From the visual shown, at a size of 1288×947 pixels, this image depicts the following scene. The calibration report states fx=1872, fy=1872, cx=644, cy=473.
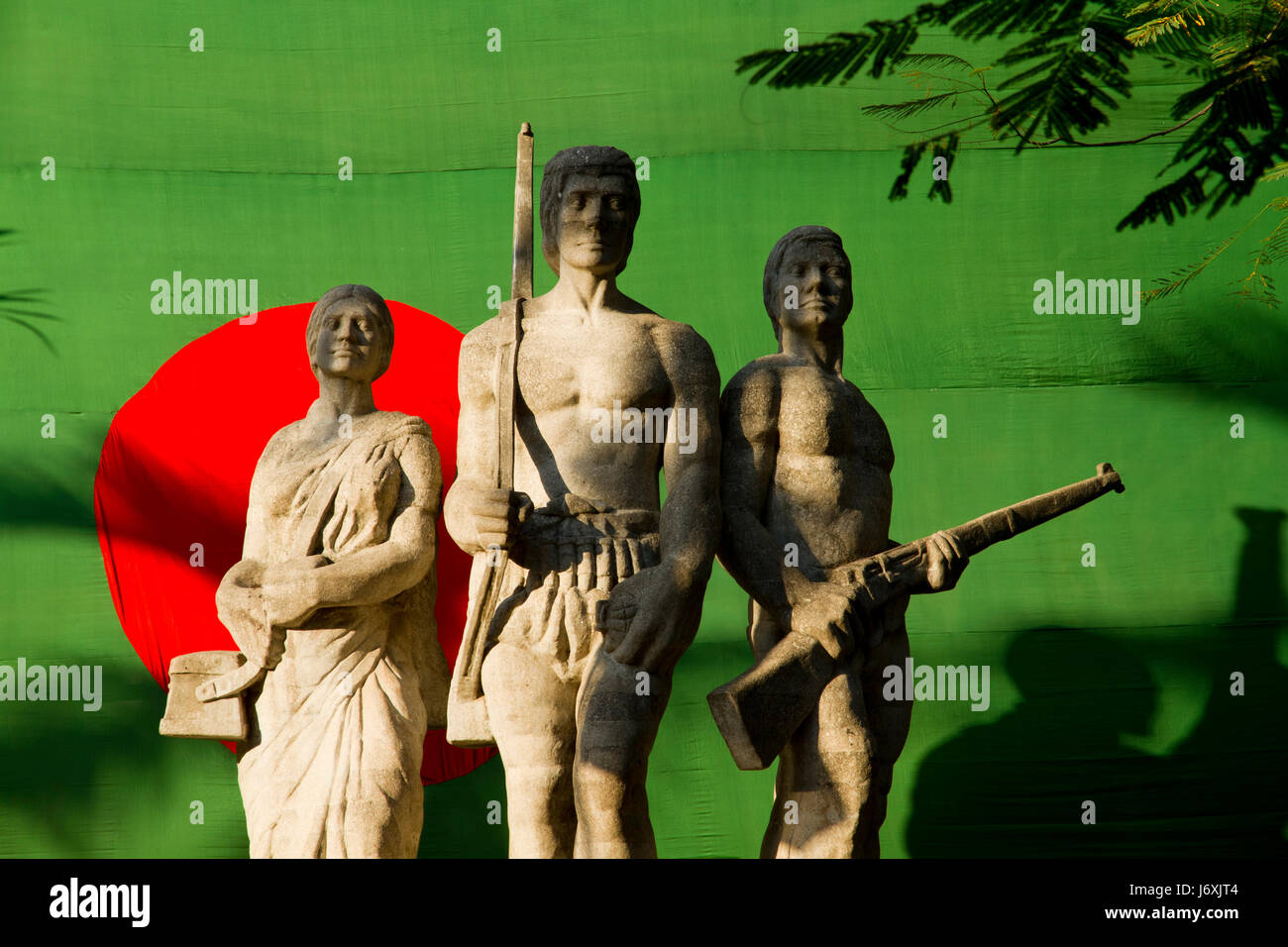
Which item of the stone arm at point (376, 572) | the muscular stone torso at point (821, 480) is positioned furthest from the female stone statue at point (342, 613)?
the muscular stone torso at point (821, 480)

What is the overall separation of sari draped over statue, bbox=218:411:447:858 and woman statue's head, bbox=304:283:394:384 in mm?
238

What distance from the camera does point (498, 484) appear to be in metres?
6.98

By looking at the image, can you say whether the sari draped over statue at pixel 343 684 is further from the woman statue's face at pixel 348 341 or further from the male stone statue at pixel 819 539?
the male stone statue at pixel 819 539

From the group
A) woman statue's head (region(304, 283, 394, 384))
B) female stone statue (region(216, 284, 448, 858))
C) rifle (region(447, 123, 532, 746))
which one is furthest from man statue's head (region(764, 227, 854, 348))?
woman statue's head (region(304, 283, 394, 384))

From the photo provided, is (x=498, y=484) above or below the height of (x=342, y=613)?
above

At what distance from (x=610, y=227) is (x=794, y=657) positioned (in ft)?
5.98

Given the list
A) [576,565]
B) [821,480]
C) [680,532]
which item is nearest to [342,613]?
[576,565]

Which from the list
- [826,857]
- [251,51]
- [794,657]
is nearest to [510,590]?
Result: [794,657]

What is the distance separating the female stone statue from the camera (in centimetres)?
770

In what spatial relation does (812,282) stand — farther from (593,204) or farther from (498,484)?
(498,484)

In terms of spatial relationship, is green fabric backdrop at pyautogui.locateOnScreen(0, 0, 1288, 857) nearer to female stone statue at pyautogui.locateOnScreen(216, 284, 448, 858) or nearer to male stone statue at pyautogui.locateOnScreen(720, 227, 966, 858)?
female stone statue at pyautogui.locateOnScreen(216, 284, 448, 858)

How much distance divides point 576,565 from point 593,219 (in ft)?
4.45

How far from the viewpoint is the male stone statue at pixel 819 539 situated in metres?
7.23

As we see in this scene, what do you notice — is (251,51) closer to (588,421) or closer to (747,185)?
(747,185)
